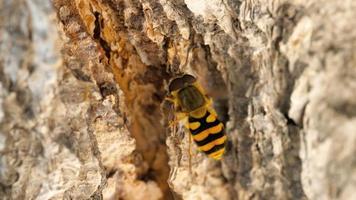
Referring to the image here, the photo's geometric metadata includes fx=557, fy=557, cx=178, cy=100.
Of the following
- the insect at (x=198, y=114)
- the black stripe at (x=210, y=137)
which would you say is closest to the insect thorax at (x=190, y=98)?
the insect at (x=198, y=114)

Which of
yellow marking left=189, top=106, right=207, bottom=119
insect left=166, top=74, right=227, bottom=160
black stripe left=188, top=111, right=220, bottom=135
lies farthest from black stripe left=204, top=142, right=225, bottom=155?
yellow marking left=189, top=106, right=207, bottom=119

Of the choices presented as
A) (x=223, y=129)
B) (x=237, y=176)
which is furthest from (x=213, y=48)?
(x=237, y=176)

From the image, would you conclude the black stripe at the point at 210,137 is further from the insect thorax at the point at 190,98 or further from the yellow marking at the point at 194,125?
the insect thorax at the point at 190,98

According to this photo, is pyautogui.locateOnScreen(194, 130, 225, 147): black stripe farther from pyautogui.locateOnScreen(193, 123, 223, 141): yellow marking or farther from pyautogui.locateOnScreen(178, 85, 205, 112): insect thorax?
pyautogui.locateOnScreen(178, 85, 205, 112): insect thorax

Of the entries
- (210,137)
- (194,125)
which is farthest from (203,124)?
(210,137)

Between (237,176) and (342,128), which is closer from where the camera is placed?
(342,128)

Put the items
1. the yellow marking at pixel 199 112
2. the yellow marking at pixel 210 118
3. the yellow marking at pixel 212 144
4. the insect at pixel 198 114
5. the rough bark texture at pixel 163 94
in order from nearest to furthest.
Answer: the rough bark texture at pixel 163 94, the yellow marking at pixel 212 144, the insect at pixel 198 114, the yellow marking at pixel 210 118, the yellow marking at pixel 199 112

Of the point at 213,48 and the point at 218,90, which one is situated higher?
the point at 213,48

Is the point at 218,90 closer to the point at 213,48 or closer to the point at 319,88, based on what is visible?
the point at 213,48
